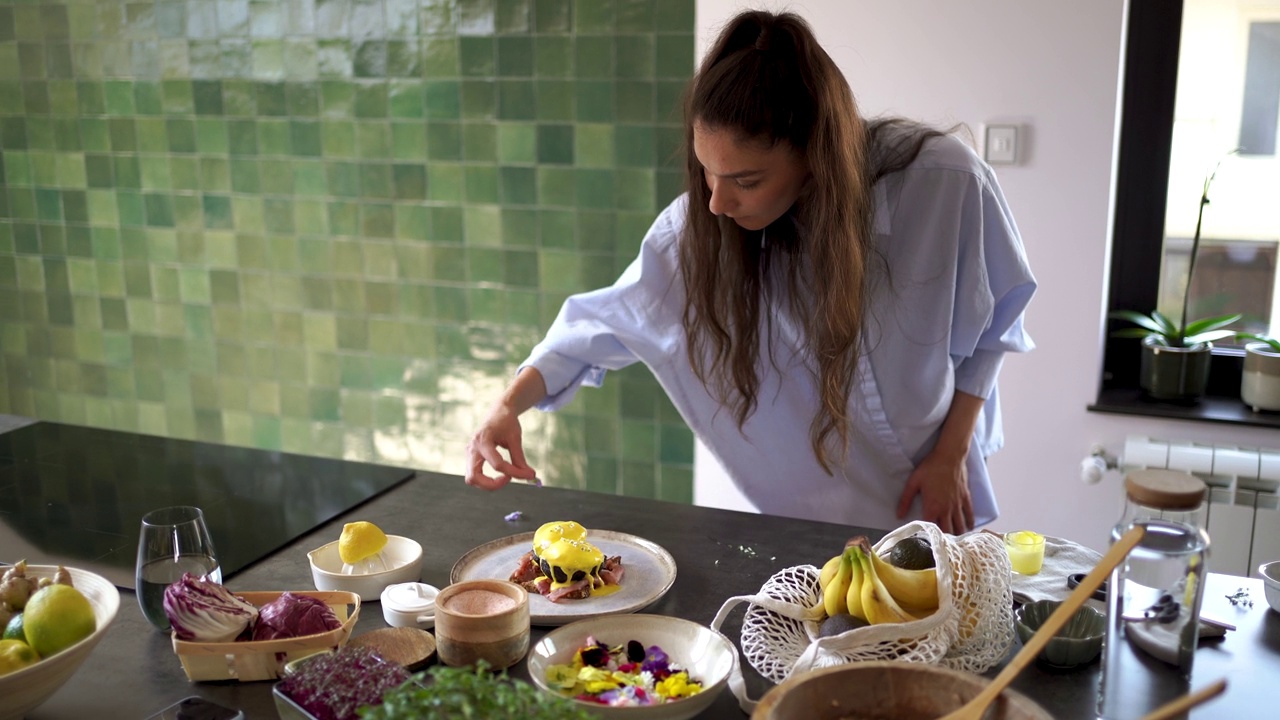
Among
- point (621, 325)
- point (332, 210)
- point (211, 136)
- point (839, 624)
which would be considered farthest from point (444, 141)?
point (839, 624)

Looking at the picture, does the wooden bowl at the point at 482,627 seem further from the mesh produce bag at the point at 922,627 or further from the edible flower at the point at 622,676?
the mesh produce bag at the point at 922,627

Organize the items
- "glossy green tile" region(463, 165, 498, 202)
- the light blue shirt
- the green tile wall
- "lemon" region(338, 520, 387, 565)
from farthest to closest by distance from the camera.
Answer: "glossy green tile" region(463, 165, 498, 202) < the green tile wall < the light blue shirt < "lemon" region(338, 520, 387, 565)

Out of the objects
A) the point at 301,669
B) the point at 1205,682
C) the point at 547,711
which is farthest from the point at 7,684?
the point at 1205,682

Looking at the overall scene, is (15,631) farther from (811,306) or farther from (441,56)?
(441,56)

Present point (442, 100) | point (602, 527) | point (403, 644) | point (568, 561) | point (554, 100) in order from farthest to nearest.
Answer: point (442, 100)
point (554, 100)
point (602, 527)
point (568, 561)
point (403, 644)

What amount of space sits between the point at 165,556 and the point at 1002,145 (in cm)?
187

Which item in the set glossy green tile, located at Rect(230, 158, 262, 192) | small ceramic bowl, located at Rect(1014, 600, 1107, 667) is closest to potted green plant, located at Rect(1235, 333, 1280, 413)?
small ceramic bowl, located at Rect(1014, 600, 1107, 667)

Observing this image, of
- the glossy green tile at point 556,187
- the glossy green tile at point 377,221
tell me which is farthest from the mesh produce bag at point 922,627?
the glossy green tile at point 377,221

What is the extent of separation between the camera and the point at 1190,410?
2455 millimetres

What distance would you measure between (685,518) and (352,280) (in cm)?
191

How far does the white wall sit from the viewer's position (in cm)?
234

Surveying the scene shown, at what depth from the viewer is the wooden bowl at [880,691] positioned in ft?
3.31

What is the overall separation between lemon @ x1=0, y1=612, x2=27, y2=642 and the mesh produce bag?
0.73 metres

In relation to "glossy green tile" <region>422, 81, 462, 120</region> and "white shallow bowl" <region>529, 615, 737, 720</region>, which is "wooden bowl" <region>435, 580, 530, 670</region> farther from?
"glossy green tile" <region>422, 81, 462, 120</region>
